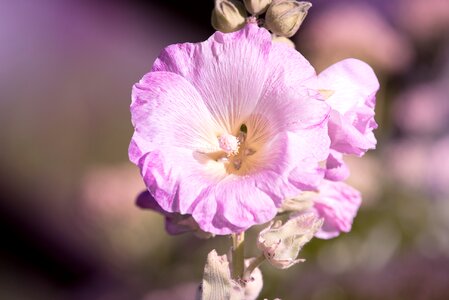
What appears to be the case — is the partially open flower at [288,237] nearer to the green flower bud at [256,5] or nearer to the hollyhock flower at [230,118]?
the hollyhock flower at [230,118]

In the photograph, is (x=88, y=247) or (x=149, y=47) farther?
(x=149, y=47)

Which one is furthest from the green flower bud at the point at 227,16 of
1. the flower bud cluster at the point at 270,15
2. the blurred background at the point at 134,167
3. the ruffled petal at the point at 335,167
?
the blurred background at the point at 134,167

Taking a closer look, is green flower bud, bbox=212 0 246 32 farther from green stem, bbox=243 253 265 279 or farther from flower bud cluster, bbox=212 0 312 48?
green stem, bbox=243 253 265 279

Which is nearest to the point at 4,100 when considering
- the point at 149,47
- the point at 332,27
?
the point at 149,47

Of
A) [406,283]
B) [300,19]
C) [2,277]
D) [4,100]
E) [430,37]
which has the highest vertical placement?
[300,19]

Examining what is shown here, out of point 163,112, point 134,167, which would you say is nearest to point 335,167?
point 163,112

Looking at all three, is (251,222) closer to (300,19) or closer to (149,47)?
(300,19)

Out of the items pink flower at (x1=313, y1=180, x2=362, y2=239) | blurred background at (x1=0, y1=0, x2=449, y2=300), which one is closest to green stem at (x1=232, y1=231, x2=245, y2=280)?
pink flower at (x1=313, y1=180, x2=362, y2=239)

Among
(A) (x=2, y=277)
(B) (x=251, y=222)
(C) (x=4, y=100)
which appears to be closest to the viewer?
(B) (x=251, y=222)
